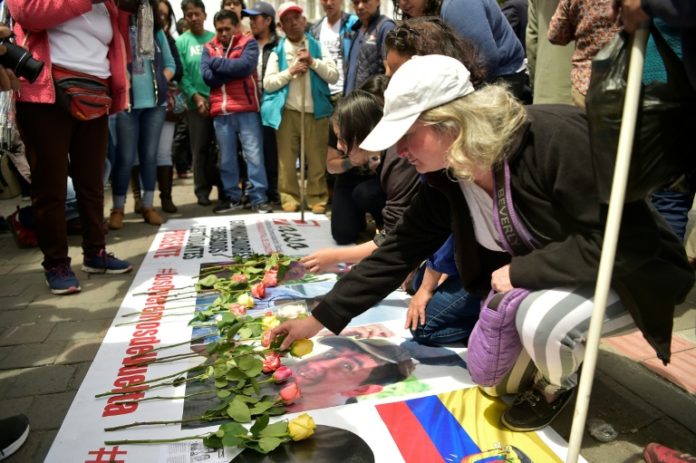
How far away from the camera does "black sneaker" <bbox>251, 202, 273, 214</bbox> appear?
4816mm

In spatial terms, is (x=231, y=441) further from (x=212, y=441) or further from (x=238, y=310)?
(x=238, y=310)

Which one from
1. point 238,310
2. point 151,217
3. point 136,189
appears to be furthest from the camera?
point 136,189

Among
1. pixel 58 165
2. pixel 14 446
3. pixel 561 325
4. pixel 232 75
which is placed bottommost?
pixel 14 446

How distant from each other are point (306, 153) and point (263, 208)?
2.04 feet

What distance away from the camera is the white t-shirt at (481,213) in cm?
167

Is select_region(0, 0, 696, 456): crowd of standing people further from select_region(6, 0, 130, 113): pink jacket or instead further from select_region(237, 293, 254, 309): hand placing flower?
select_region(237, 293, 254, 309): hand placing flower

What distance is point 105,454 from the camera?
1607 mm

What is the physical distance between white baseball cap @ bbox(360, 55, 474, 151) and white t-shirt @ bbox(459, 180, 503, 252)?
0.92 feet

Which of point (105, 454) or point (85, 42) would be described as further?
point (85, 42)

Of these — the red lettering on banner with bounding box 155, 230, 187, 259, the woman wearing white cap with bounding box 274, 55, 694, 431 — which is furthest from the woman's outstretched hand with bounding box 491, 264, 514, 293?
the red lettering on banner with bounding box 155, 230, 187, 259

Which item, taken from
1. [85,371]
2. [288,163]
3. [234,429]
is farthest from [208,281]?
[288,163]

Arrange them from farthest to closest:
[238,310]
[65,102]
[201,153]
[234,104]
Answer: [201,153] → [234,104] → [65,102] → [238,310]

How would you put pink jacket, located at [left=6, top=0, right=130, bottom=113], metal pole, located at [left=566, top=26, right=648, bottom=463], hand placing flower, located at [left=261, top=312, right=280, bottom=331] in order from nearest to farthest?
metal pole, located at [left=566, top=26, right=648, bottom=463]
hand placing flower, located at [left=261, top=312, right=280, bottom=331]
pink jacket, located at [left=6, top=0, right=130, bottom=113]

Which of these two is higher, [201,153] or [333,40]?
[333,40]
